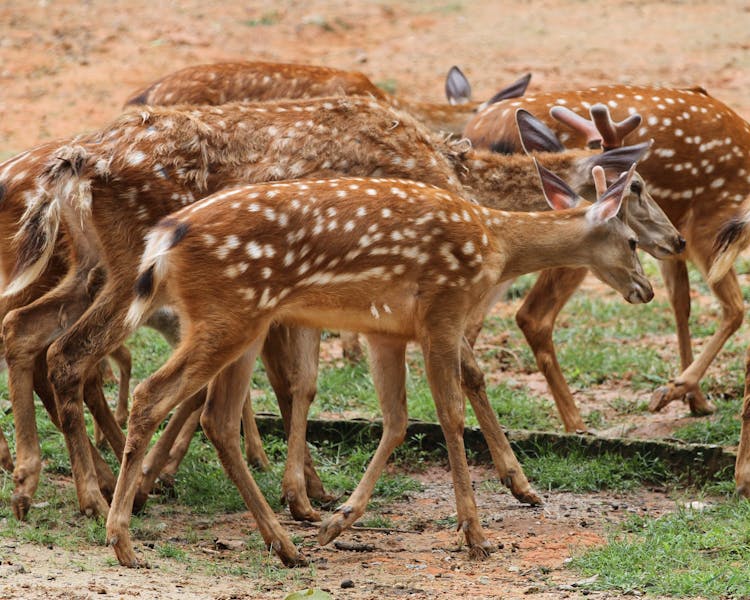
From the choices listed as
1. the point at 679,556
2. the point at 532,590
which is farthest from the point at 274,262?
the point at 679,556

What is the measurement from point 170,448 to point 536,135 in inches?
117

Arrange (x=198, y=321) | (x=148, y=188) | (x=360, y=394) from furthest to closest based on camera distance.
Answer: (x=360, y=394) < (x=148, y=188) < (x=198, y=321)

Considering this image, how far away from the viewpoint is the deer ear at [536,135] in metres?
7.88

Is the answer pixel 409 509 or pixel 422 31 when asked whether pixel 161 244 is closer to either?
pixel 409 509

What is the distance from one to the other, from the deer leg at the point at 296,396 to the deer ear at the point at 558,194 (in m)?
1.40

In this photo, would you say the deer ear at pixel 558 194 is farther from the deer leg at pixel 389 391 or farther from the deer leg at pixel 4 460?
the deer leg at pixel 4 460

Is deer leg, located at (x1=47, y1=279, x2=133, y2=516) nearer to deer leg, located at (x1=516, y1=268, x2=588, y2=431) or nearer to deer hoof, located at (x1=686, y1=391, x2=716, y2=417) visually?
deer leg, located at (x1=516, y1=268, x2=588, y2=431)

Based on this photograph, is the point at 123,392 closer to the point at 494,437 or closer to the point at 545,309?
the point at 494,437

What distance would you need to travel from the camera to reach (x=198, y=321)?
554 cm

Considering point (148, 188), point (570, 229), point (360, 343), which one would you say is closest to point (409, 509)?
point (570, 229)

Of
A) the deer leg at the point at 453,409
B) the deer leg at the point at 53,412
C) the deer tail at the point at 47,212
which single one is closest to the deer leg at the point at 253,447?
the deer leg at the point at 53,412

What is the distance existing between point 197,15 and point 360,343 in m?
9.79

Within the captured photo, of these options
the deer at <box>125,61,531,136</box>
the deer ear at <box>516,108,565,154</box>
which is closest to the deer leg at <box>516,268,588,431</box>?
the deer ear at <box>516,108,565,154</box>

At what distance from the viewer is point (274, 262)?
5641 millimetres
